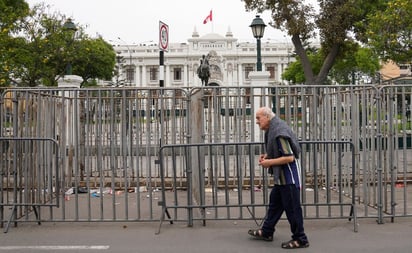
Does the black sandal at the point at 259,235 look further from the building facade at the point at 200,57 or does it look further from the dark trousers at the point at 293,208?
the building facade at the point at 200,57

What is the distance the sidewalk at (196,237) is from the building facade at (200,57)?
82.2 metres

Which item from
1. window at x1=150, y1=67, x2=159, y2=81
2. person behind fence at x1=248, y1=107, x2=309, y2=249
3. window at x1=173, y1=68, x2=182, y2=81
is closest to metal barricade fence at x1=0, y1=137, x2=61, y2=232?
person behind fence at x1=248, y1=107, x2=309, y2=249

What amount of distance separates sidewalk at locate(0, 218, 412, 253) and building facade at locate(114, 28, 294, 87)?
8220cm

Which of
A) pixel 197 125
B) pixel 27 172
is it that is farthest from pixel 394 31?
pixel 27 172

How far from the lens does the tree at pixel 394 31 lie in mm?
16359

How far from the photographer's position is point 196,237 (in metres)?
7.38

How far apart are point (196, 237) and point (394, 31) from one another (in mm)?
12395

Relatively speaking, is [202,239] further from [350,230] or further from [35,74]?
[35,74]

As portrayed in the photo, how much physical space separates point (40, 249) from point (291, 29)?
61.1ft

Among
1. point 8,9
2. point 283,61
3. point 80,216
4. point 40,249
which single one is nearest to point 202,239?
point 40,249

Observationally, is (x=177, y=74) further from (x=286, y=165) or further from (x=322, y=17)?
(x=286, y=165)

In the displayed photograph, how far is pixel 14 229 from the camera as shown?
7879 mm

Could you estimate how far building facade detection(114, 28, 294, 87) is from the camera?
297 feet

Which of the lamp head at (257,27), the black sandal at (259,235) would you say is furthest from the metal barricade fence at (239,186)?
the lamp head at (257,27)
